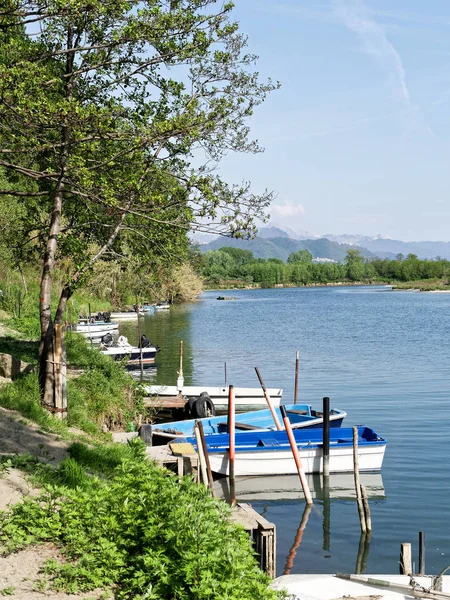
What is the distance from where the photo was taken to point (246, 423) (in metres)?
23.1

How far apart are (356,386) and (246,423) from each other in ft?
39.3

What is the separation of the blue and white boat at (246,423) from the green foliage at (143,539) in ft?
37.3

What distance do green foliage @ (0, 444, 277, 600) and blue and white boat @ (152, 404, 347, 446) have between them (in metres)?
11.4

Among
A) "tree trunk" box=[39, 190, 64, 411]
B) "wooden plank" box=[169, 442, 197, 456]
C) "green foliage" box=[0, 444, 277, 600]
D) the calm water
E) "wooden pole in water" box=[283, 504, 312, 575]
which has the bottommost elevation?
"wooden pole in water" box=[283, 504, 312, 575]

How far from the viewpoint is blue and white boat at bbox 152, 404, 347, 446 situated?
817 inches

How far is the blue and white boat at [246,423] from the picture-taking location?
20750mm

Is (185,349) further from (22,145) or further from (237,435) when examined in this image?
(22,145)

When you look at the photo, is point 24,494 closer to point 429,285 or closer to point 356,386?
point 356,386

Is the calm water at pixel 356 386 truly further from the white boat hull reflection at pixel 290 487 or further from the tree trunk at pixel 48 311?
the tree trunk at pixel 48 311

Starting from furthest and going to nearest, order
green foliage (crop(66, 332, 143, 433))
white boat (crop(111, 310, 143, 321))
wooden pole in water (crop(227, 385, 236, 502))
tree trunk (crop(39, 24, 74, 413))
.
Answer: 1. white boat (crop(111, 310, 143, 321))
2. wooden pole in water (crop(227, 385, 236, 502))
3. green foliage (crop(66, 332, 143, 433))
4. tree trunk (crop(39, 24, 74, 413))

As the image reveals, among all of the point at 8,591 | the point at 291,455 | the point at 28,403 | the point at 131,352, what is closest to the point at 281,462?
the point at 291,455

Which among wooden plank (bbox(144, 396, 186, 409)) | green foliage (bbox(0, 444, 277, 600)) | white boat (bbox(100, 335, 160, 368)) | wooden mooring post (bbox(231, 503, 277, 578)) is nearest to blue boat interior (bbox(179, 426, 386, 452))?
wooden plank (bbox(144, 396, 186, 409))

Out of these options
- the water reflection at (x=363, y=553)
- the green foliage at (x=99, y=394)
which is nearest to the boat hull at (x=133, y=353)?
the green foliage at (x=99, y=394)

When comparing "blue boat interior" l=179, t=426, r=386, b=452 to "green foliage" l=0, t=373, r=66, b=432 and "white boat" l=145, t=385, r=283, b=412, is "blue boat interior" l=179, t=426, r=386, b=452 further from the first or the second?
"white boat" l=145, t=385, r=283, b=412
